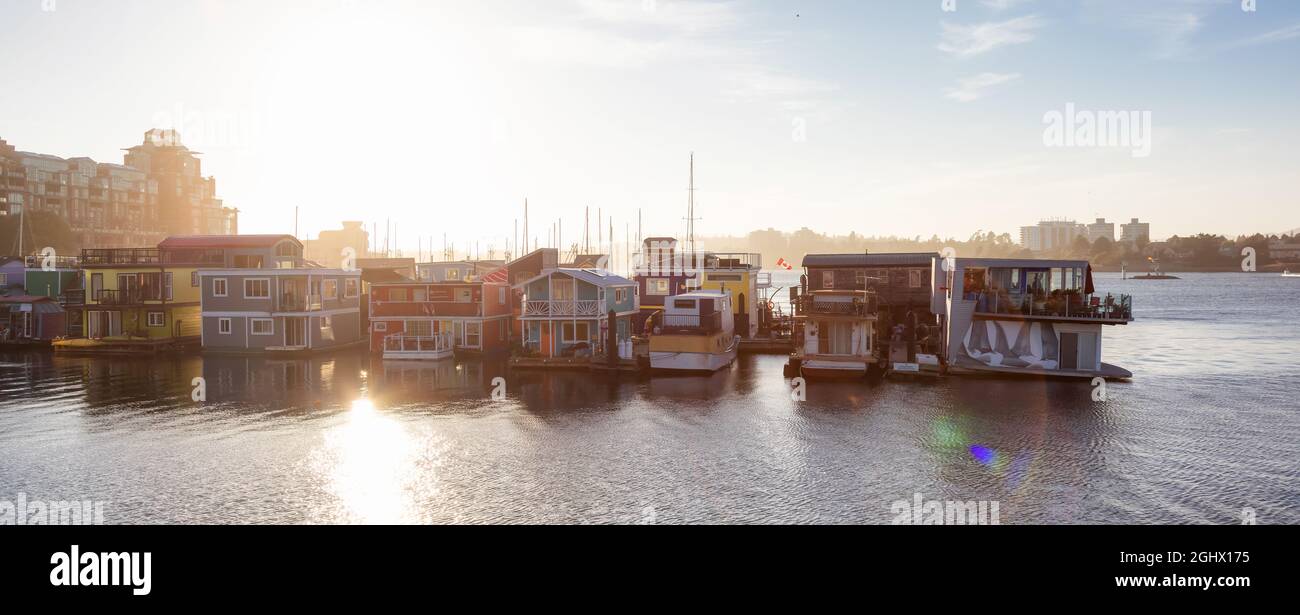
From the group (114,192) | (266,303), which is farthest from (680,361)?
(114,192)

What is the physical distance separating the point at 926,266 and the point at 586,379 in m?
28.6

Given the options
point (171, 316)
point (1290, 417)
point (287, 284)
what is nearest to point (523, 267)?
point (287, 284)

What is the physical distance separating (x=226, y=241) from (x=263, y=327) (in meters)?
9.66

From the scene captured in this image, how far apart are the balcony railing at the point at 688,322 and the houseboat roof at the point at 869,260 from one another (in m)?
12.7

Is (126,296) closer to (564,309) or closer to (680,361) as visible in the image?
(564,309)

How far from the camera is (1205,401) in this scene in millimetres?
41312

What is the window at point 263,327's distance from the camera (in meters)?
58.0

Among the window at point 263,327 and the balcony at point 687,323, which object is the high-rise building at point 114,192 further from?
the balcony at point 687,323

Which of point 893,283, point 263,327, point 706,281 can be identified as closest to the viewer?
point 263,327

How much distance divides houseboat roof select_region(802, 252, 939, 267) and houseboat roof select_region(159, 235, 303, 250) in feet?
137

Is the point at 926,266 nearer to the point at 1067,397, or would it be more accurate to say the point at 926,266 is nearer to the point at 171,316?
the point at 1067,397

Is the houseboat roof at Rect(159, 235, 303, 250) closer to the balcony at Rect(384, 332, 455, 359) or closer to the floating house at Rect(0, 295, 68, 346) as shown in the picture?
the floating house at Rect(0, 295, 68, 346)

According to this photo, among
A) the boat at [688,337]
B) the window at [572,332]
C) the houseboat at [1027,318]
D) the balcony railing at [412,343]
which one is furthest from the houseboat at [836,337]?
the balcony railing at [412,343]

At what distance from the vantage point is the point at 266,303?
5806 cm
